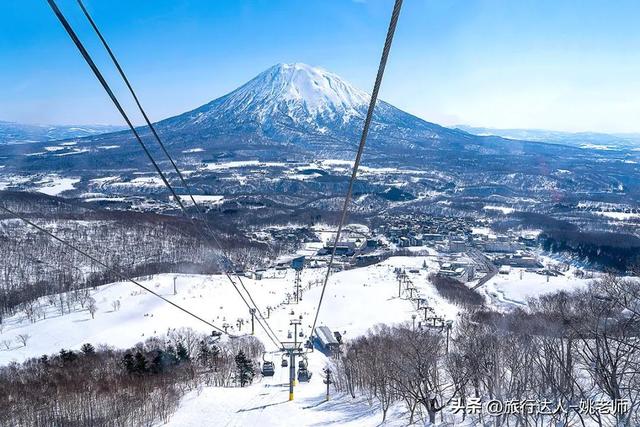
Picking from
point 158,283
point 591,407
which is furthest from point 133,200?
point 591,407

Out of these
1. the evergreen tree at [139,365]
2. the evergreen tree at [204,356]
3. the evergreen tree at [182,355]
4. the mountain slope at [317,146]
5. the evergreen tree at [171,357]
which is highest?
the mountain slope at [317,146]

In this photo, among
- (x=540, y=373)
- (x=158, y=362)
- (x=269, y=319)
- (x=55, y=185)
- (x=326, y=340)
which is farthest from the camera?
(x=55, y=185)

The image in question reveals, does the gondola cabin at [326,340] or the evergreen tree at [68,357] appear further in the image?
the gondola cabin at [326,340]

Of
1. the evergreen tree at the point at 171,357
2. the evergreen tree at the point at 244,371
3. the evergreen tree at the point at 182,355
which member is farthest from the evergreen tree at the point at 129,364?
the evergreen tree at the point at 244,371

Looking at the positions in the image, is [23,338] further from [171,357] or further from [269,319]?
[269,319]

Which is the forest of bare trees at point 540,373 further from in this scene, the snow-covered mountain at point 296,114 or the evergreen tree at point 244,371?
the snow-covered mountain at point 296,114

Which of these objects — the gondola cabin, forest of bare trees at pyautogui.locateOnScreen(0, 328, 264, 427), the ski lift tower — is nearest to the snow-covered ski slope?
the ski lift tower

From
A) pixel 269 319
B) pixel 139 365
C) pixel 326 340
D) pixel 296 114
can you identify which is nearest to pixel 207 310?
pixel 269 319

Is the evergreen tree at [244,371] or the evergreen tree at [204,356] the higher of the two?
the evergreen tree at [244,371]
